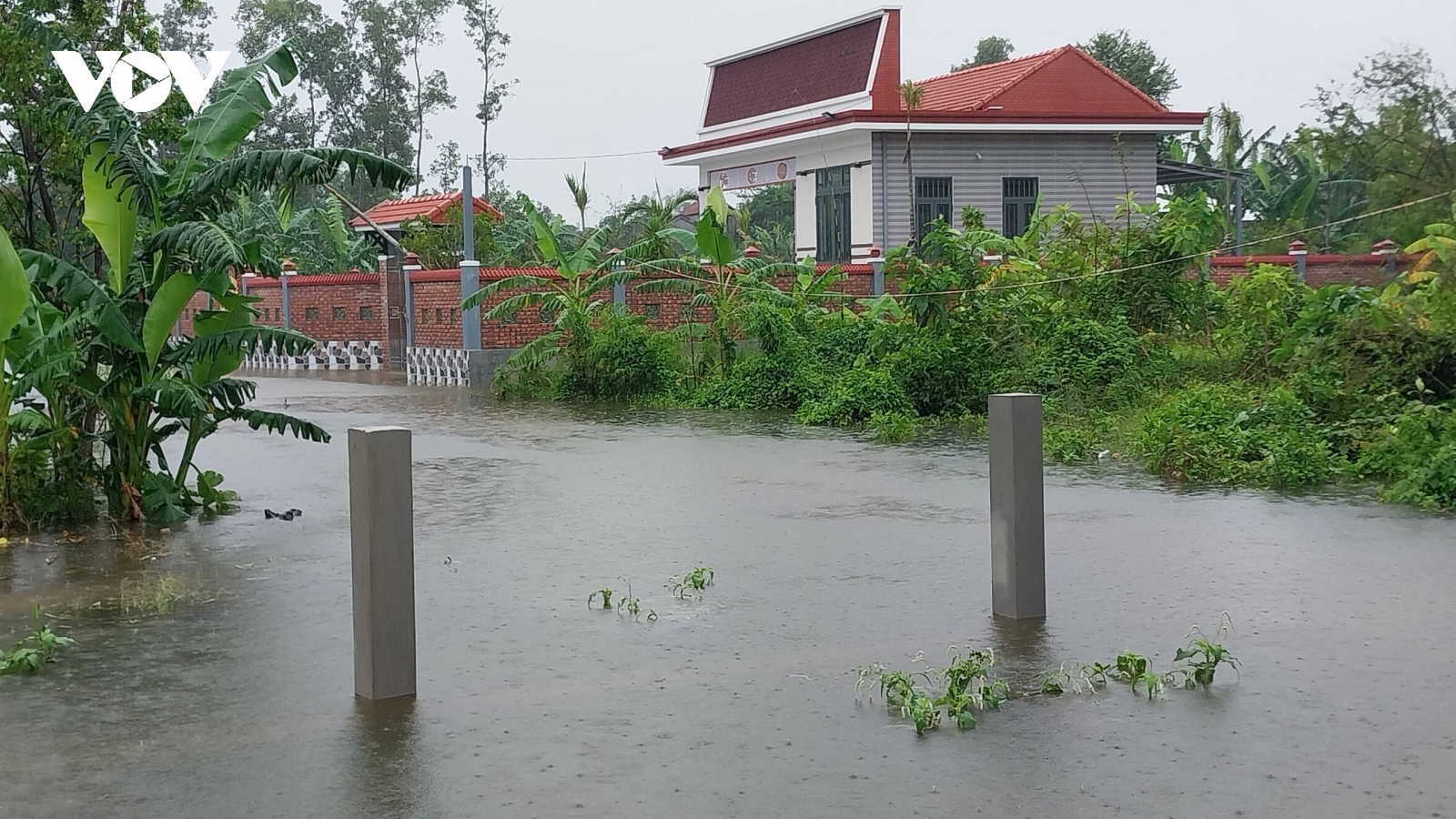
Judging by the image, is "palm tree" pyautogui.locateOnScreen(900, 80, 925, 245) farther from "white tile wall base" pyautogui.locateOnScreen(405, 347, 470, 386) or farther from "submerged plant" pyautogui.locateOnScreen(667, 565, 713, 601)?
"submerged plant" pyautogui.locateOnScreen(667, 565, 713, 601)

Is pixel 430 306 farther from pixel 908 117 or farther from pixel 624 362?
pixel 908 117

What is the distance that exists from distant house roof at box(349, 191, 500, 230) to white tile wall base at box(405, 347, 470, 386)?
294 inches

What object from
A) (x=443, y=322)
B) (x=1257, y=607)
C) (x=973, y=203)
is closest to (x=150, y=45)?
(x=1257, y=607)

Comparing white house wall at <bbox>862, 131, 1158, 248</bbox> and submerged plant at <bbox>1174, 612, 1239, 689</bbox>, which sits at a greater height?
white house wall at <bbox>862, 131, 1158, 248</bbox>

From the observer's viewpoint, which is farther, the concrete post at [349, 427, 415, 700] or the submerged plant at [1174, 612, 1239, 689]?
the submerged plant at [1174, 612, 1239, 689]

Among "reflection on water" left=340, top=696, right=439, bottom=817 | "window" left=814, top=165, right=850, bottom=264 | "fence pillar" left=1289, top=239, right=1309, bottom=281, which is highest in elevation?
"window" left=814, top=165, right=850, bottom=264

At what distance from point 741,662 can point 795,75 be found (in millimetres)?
30815

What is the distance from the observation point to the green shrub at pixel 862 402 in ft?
55.8


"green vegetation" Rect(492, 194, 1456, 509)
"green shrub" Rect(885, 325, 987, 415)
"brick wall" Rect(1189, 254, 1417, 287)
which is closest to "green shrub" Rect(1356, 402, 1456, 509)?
"green vegetation" Rect(492, 194, 1456, 509)

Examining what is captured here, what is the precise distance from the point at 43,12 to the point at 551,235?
37.8 ft

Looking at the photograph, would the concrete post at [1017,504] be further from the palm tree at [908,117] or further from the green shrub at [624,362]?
the palm tree at [908,117]

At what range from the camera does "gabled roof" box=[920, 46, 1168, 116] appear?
3306cm

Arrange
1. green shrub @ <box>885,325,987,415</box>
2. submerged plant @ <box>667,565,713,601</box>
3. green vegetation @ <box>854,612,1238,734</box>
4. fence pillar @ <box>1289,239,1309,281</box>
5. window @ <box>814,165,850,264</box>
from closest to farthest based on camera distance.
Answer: green vegetation @ <box>854,612,1238,734</box> < submerged plant @ <box>667,565,713,601</box> < green shrub @ <box>885,325,987,415</box> < fence pillar @ <box>1289,239,1309,281</box> < window @ <box>814,165,850,264</box>

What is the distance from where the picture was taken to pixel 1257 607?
7297 mm
